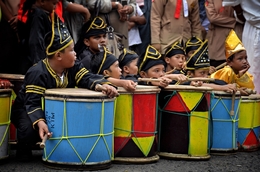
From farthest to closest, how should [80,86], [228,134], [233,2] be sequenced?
[233,2] → [228,134] → [80,86]

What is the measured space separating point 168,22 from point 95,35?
80.5 inches

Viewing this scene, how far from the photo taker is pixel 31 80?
600 centimetres

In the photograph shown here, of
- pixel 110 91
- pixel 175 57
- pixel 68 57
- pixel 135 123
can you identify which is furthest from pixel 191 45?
pixel 110 91

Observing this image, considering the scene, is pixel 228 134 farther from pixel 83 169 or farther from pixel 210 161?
pixel 83 169

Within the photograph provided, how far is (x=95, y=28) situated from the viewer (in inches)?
317

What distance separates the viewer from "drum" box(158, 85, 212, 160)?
6680mm

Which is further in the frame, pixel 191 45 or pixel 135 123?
pixel 191 45

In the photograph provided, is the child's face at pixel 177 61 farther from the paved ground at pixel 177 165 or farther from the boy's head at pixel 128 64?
the paved ground at pixel 177 165

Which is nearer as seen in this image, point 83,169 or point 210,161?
point 83,169

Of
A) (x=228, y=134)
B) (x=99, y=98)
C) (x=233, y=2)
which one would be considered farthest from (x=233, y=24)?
(x=99, y=98)

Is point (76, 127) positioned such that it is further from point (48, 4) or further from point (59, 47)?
point (48, 4)

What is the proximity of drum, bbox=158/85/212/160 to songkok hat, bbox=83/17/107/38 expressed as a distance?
5.41ft

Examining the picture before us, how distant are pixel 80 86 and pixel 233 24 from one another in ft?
14.6

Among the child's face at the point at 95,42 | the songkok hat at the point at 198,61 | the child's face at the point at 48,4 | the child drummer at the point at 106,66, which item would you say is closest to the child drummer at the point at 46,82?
the child drummer at the point at 106,66
